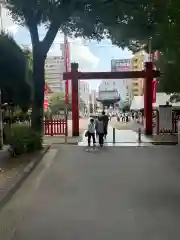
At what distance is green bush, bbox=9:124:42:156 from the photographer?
1475cm

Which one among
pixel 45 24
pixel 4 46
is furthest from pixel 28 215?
pixel 45 24

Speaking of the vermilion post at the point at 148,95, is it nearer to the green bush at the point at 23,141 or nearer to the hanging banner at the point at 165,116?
the hanging banner at the point at 165,116

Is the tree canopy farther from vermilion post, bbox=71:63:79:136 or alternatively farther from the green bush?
vermilion post, bbox=71:63:79:136

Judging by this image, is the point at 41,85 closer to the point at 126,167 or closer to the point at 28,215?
the point at 126,167

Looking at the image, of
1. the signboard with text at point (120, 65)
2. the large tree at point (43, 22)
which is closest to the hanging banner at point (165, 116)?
the large tree at point (43, 22)

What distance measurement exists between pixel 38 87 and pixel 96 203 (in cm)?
1219

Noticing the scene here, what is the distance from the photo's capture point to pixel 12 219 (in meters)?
6.96

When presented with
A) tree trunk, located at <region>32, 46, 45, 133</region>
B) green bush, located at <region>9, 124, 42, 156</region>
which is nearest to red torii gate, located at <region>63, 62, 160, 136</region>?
tree trunk, located at <region>32, 46, 45, 133</region>

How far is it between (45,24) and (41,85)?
3091 millimetres

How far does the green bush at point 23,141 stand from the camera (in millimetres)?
14750

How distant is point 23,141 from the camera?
595 inches

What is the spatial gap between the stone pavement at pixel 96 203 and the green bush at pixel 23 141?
50.9 inches

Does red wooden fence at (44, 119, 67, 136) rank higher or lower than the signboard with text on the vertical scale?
lower

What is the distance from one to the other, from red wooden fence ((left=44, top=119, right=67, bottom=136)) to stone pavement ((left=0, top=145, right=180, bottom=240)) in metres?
12.2
